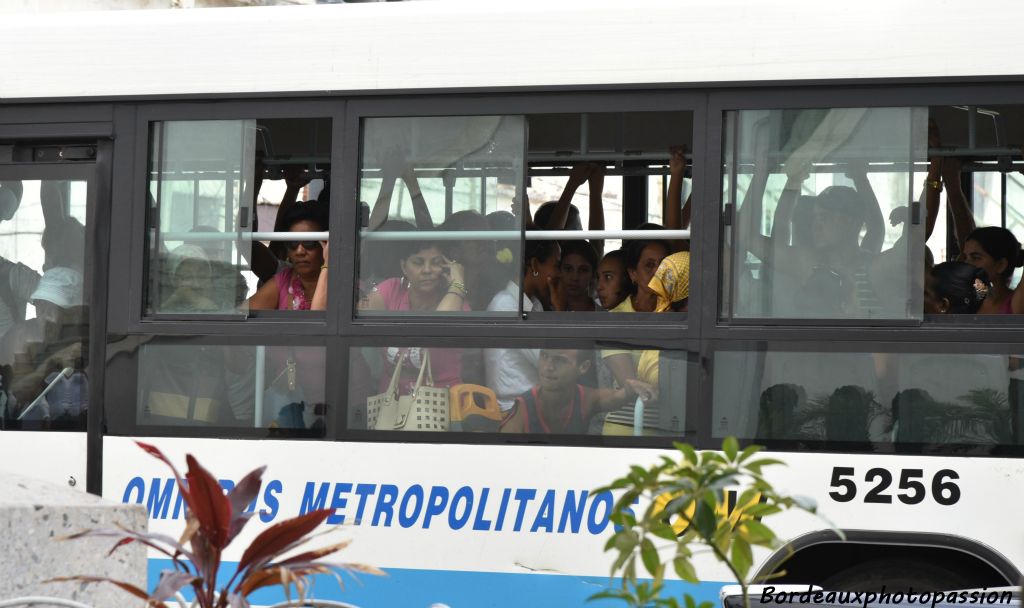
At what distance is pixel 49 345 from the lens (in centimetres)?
541

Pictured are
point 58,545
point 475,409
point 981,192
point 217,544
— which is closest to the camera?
point 217,544

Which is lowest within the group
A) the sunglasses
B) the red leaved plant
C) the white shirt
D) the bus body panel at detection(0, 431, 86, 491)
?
the bus body panel at detection(0, 431, 86, 491)

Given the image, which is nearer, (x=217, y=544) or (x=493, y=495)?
(x=217, y=544)

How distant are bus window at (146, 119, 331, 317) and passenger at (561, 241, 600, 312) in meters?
0.96

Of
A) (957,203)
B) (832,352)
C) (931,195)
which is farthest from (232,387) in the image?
(957,203)

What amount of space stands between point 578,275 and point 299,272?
1.12 m

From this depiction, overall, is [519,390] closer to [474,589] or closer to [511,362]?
[511,362]

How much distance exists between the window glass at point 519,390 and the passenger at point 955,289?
983 millimetres

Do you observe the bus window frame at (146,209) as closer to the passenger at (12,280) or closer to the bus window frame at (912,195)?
the passenger at (12,280)

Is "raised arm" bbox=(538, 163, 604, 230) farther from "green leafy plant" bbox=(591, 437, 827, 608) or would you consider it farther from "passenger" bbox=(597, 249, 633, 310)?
"green leafy plant" bbox=(591, 437, 827, 608)

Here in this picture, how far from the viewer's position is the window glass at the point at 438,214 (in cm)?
507

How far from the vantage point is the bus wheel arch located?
4641mm

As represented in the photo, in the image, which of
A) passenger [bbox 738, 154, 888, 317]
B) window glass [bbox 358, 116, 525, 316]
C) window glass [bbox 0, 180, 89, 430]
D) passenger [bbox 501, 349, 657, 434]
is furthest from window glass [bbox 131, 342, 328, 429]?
passenger [bbox 738, 154, 888, 317]

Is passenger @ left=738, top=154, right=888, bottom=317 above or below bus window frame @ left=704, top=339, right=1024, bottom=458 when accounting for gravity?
above
